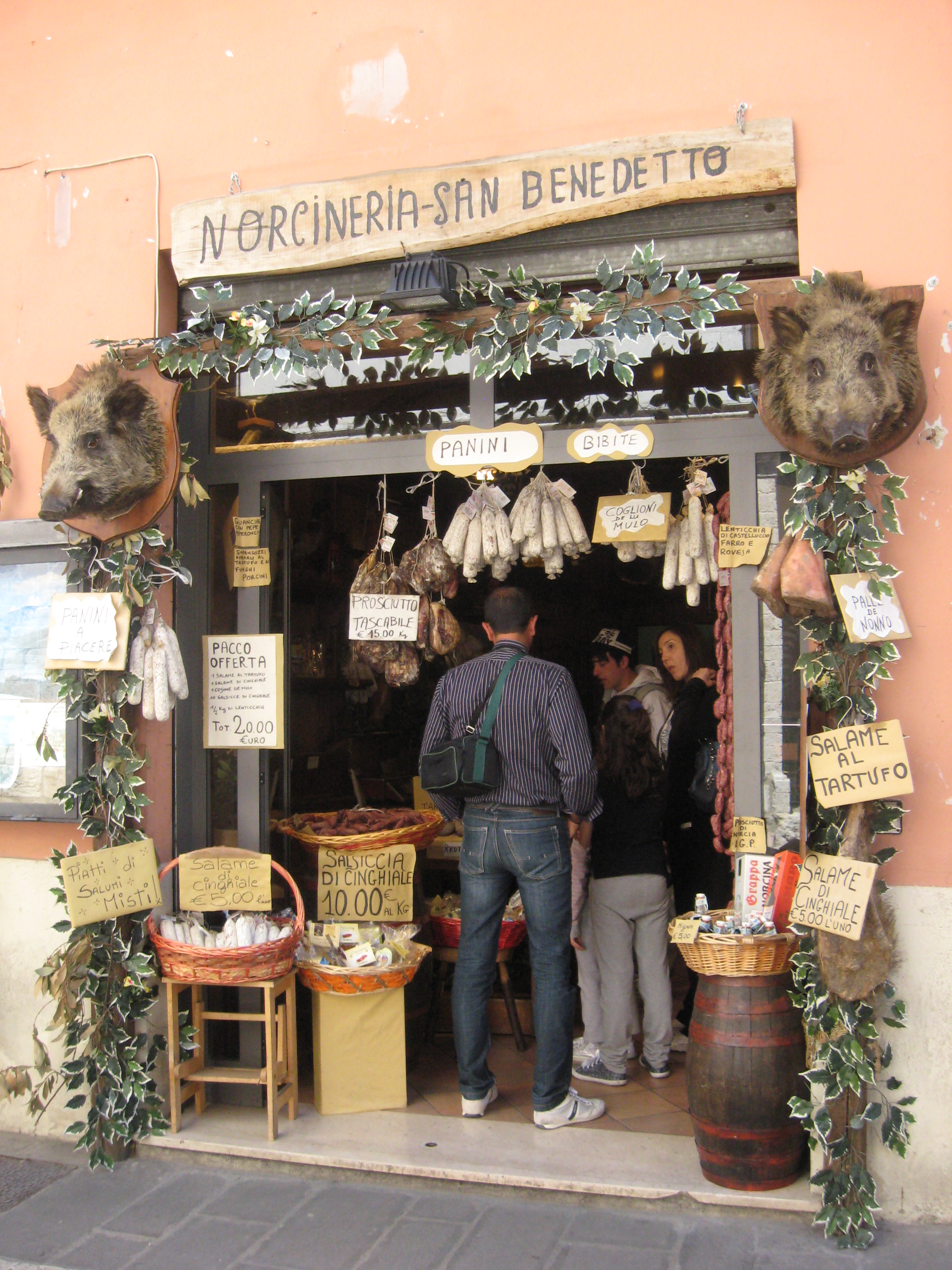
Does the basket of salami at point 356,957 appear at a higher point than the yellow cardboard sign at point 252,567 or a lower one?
lower

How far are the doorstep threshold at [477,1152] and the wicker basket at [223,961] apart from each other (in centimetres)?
65

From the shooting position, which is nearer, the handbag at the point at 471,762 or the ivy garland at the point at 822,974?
the ivy garland at the point at 822,974

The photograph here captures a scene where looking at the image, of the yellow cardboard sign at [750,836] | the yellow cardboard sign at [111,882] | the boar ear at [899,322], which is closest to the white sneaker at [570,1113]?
the yellow cardboard sign at [750,836]

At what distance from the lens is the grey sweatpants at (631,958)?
4.74m

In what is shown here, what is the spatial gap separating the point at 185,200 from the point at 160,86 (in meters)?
0.57

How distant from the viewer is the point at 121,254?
456cm

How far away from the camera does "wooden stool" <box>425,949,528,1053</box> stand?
16.8ft

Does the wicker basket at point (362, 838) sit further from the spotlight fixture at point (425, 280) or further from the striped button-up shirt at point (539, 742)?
the spotlight fixture at point (425, 280)

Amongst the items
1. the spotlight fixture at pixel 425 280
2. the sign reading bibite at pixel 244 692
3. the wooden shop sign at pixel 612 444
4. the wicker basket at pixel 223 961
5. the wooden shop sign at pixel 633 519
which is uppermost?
the spotlight fixture at pixel 425 280

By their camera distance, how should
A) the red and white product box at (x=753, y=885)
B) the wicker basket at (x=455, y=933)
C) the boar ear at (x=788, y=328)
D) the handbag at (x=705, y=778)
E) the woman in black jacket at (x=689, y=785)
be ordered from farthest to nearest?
the wicker basket at (x=455, y=933) → the woman in black jacket at (x=689, y=785) → the handbag at (x=705, y=778) → the red and white product box at (x=753, y=885) → the boar ear at (x=788, y=328)

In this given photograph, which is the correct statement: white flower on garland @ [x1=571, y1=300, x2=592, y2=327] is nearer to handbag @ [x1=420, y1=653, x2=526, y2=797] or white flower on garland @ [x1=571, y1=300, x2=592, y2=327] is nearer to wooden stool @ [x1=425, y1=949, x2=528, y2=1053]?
handbag @ [x1=420, y1=653, x2=526, y2=797]

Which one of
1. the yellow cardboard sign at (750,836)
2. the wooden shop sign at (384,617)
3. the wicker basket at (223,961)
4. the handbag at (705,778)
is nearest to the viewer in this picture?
the yellow cardboard sign at (750,836)

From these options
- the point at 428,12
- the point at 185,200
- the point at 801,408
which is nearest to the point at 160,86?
the point at 185,200

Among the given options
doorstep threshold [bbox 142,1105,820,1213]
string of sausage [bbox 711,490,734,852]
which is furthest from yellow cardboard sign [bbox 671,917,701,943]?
doorstep threshold [bbox 142,1105,820,1213]
